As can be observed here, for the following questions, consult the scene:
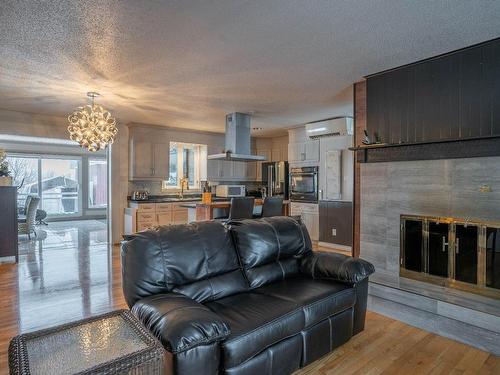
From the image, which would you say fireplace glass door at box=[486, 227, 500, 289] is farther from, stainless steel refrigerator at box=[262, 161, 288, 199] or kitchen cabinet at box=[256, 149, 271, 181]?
kitchen cabinet at box=[256, 149, 271, 181]

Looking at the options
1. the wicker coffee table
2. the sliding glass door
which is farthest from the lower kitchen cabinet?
the sliding glass door

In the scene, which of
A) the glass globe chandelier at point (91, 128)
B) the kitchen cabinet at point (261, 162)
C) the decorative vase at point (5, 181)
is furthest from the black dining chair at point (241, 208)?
the decorative vase at point (5, 181)

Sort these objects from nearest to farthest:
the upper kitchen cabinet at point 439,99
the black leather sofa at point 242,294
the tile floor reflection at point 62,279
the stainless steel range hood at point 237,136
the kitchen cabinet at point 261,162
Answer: the black leather sofa at point 242,294 → the upper kitchen cabinet at point 439,99 → the tile floor reflection at point 62,279 → the stainless steel range hood at point 237,136 → the kitchen cabinet at point 261,162

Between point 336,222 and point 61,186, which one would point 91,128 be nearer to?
point 336,222

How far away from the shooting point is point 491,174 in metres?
2.63

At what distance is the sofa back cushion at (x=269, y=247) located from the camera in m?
2.57

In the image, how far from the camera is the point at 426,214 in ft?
10.1

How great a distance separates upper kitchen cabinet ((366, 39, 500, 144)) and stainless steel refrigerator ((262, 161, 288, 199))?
391 centimetres

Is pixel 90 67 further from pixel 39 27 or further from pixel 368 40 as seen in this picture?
pixel 368 40

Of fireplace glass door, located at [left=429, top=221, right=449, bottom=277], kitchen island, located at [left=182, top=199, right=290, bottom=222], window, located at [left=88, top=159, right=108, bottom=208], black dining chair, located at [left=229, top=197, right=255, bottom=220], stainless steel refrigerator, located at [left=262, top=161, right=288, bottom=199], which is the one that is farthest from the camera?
window, located at [left=88, top=159, right=108, bottom=208]

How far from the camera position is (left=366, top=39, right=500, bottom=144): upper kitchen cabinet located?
9.05 feet

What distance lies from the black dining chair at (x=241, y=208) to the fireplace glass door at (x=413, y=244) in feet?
8.11

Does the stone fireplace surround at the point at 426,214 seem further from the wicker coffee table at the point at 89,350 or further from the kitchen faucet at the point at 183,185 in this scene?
the kitchen faucet at the point at 183,185

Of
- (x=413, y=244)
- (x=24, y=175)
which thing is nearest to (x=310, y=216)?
(x=413, y=244)
